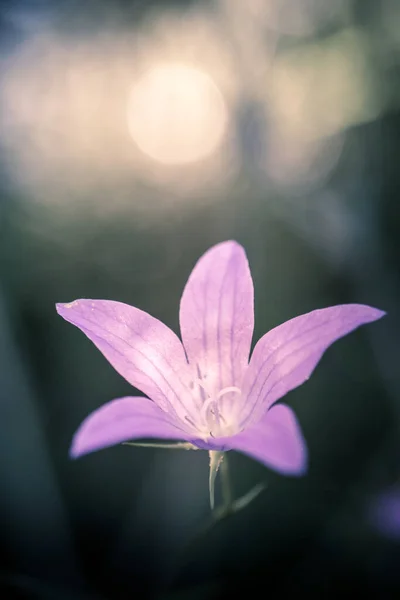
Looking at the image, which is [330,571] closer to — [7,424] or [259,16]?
[7,424]

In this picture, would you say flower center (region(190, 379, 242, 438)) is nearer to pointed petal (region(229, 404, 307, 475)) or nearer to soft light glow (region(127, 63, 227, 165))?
pointed petal (region(229, 404, 307, 475))

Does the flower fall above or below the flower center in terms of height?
above

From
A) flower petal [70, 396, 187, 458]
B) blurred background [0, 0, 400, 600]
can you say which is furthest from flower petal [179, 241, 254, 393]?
blurred background [0, 0, 400, 600]

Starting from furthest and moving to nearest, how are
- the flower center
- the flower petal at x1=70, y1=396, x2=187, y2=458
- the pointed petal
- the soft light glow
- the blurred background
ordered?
the soft light glow < the blurred background < the flower center < the flower petal at x1=70, y1=396, x2=187, y2=458 < the pointed petal

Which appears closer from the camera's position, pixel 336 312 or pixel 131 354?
pixel 336 312

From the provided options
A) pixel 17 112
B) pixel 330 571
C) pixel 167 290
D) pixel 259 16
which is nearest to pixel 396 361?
pixel 330 571

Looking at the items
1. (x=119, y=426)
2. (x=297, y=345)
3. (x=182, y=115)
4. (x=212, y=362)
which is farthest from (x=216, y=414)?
(x=182, y=115)
